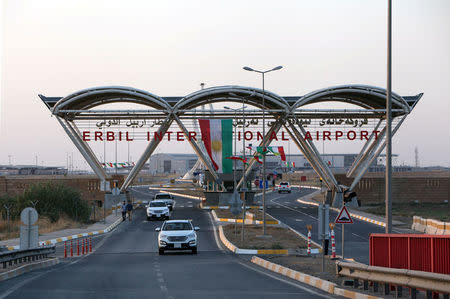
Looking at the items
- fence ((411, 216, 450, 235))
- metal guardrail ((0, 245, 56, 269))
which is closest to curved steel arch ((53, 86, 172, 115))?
fence ((411, 216, 450, 235))

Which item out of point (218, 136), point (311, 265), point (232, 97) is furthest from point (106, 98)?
point (311, 265)

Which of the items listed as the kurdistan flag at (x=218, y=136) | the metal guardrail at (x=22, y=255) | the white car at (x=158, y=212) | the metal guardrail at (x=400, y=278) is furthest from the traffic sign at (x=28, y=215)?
the kurdistan flag at (x=218, y=136)

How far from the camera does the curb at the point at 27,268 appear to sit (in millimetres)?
20531

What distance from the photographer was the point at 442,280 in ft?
39.6

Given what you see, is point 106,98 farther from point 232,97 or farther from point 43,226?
point 43,226

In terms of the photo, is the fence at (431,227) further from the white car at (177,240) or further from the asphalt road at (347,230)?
the white car at (177,240)

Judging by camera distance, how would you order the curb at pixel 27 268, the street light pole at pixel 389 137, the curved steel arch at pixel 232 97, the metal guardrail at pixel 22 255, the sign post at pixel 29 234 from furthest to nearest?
the curved steel arch at pixel 232 97, the sign post at pixel 29 234, the metal guardrail at pixel 22 255, the curb at pixel 27 268, the street light pole at pixel 389 137

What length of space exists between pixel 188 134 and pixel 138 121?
5045 millimetres

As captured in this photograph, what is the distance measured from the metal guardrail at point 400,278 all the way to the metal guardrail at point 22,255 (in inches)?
435

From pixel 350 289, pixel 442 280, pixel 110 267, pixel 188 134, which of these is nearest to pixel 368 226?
pixel 188 134

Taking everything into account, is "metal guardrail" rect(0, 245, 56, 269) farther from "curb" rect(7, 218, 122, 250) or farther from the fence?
the fence

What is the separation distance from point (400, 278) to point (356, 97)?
55.4 m

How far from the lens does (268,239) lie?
1425 inches

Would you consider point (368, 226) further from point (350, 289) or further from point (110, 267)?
point (350, 289)
